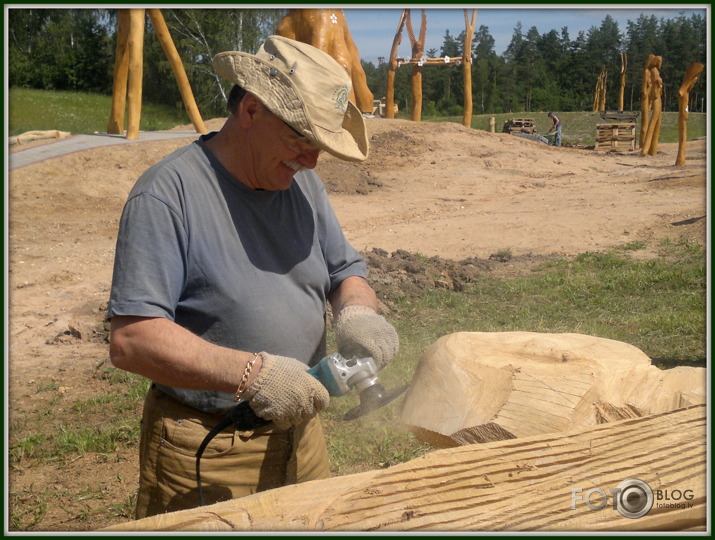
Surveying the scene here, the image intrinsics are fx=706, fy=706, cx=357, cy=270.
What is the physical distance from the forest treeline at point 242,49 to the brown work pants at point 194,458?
15627 millimetres

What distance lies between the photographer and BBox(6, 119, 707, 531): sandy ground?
4578 mm

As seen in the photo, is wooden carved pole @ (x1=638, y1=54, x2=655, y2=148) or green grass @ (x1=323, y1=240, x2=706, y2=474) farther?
wooden carved pole @ (x1=638, y1=54, x2=655, y2=148)

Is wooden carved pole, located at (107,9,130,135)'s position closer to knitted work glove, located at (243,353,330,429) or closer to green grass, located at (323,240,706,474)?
green grass, located at (323,240,706,474)

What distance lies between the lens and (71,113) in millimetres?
22891

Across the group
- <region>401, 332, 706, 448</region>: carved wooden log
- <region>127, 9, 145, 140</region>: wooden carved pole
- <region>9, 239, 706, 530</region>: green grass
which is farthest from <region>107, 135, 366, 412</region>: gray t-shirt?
<region>127, 9, 145, 140</region>: wooden carved pole

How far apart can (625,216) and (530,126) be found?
58.3 ft

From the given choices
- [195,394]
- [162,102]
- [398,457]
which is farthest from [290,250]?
[162,102]

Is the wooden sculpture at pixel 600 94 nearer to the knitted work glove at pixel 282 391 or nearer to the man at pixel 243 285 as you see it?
the man at pixel 243 285

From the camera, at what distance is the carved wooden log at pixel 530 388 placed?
1.68 metres

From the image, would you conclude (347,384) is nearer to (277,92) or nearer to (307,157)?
(307,157)

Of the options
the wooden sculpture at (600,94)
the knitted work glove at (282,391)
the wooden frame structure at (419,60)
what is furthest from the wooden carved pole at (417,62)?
the knitted work glove at (282,391)

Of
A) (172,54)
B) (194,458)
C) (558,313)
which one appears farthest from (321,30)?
(194,458)

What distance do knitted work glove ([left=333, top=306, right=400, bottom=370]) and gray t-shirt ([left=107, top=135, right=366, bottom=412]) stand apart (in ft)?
0.39

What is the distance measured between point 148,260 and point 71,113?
2331cm
